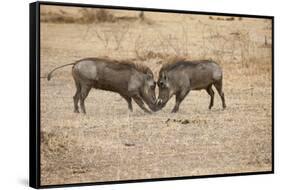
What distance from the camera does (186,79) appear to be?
5.19 meters

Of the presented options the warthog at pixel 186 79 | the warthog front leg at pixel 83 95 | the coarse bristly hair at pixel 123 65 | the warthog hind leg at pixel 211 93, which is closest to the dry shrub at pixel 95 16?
the coarse bristly hair at pixel 123 65

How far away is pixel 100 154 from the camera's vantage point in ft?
15.9

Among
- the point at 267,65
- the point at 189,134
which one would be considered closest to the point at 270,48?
the point at 267,65

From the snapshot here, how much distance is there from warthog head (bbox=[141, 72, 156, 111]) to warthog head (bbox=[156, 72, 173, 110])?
0.14 feet

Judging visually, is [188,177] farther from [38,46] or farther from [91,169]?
[38,46]

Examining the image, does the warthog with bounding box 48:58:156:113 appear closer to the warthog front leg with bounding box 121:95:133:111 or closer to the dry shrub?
the warthog front leg with bounding box 121:95:133:111

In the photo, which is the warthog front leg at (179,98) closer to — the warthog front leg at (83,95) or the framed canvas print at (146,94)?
the framed canvas print at (146,94)

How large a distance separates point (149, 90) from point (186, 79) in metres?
0.32

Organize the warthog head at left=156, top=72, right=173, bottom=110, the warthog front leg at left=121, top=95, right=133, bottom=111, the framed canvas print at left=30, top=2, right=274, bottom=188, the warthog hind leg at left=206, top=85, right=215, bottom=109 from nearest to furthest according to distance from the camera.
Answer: the framed canvas print at left=30, top=2, right=274, bottom=188
the warthog front leg at left=121, top=95, right=133, bottom=111
the warthog head at left=156, top=72, right=173, bottom=110
the warthog hind leg at left=206, top=85, right=215, bottom=109

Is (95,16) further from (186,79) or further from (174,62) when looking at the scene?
(186,79)

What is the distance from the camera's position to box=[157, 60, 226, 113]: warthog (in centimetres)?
511

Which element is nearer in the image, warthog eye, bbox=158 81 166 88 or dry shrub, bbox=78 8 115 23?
dry shrub, bbox=78 8 115 23

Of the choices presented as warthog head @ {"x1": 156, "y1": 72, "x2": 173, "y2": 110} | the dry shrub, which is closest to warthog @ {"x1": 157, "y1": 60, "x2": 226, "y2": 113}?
warthog head @ {"x1": 156, "y1": 72, "x2": 173, "y2": 110}

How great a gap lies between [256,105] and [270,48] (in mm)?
468
